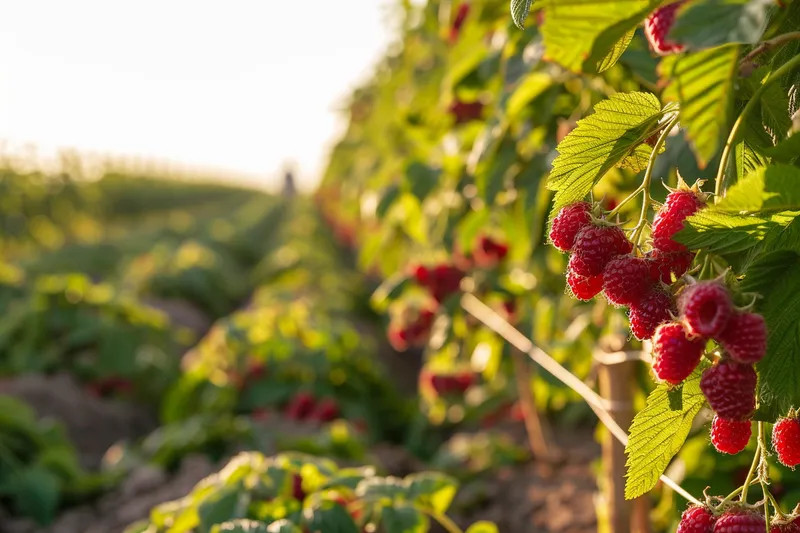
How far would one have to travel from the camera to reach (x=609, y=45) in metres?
0.68

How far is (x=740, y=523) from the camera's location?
805mm

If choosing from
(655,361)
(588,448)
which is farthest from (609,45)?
(588,448)

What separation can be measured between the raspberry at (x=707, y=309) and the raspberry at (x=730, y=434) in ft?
0.59

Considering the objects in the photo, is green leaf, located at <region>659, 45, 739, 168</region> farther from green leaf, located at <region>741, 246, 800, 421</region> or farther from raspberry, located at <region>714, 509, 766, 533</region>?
raspberry, located at <region>714, 509, 766, 533</region>

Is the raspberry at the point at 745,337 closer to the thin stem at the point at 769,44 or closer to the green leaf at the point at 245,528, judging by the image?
the thin stem at the point at 769,44

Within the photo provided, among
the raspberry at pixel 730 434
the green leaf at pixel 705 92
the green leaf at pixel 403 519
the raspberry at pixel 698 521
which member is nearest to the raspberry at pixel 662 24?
the green leaf at pixel 705 92

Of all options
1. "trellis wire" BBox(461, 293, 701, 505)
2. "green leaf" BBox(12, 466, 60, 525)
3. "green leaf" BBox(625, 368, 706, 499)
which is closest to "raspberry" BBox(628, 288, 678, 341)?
"green leaf" BBox(625, 368, 706, 499)

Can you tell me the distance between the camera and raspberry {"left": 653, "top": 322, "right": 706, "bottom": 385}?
0.73m

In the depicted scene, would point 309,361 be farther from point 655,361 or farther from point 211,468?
point 655,361

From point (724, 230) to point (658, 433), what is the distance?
10.2 inches

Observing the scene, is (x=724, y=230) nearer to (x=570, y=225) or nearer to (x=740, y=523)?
(x=570, y=225)

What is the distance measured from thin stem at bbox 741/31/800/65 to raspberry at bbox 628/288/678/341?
9.4 inches

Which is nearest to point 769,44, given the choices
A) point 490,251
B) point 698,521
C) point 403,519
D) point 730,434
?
point 730,434

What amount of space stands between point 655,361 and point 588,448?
338 centimetres
